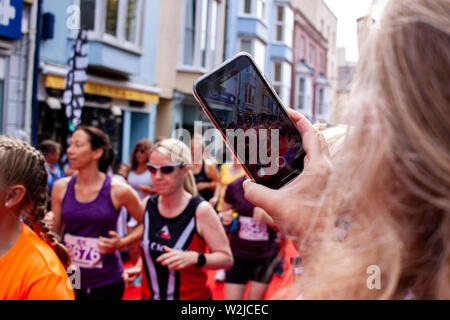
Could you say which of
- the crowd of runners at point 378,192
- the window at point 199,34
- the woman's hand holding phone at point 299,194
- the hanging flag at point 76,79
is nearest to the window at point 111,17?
the window at point 199,34

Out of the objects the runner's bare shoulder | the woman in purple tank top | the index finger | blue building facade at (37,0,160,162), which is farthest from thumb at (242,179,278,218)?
blue building facade at (37,0,160,162)

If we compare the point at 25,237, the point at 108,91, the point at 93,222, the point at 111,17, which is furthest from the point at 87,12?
the point at 25,237

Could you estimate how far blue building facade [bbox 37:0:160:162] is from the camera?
332 inches

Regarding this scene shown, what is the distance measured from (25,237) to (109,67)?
27.7 ft

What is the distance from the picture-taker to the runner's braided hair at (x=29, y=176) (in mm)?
1931

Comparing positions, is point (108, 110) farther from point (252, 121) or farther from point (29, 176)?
point (252, 121)

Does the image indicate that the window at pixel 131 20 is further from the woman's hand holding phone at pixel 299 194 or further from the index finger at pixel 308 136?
the woman's hand holding phone at pixel 299 194

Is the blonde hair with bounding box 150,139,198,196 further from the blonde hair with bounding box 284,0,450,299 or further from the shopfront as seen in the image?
the shopfront

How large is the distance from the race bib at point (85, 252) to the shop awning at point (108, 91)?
5693mm

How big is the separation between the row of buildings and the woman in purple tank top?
2.21 metres

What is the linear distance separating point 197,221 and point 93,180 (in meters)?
1.06

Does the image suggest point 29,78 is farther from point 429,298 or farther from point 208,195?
point 429,298

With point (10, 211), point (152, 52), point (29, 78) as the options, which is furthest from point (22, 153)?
point (152, 52)

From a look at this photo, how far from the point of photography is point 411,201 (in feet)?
2.15
